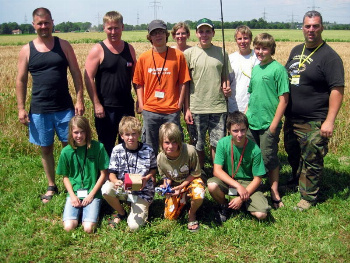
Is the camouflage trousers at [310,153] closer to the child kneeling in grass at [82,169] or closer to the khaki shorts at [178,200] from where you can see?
the khaki shorts at [178,200]

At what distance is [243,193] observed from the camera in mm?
3893

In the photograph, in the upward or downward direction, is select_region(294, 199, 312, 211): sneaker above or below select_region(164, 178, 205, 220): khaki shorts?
below

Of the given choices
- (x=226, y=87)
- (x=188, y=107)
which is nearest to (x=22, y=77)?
(x=188, y=107)

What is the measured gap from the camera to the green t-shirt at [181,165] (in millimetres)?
4066

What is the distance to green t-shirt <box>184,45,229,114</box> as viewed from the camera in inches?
180

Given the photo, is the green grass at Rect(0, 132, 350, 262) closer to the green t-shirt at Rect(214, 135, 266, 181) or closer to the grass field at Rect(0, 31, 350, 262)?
the grass field at Rect(0, 31, 350, 262)

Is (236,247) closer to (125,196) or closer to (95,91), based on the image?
(125,196)

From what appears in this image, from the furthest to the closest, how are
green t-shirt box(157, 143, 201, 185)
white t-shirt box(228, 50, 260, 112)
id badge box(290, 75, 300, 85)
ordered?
white t-shirt box(228, 50, 260, 112), id badge box(290, 75, 300, 85), green t-shirt box(157, 143, 201, 185)

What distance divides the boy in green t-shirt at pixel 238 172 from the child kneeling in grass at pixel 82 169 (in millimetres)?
1390

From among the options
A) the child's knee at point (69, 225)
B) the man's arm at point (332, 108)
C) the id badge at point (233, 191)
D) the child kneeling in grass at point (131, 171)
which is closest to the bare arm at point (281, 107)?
the man's arm at point (332, 108)

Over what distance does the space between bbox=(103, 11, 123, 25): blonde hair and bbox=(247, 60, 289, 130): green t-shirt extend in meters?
1.92

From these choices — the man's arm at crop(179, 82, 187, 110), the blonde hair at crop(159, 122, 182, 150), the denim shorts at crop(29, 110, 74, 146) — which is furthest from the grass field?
the man's arm at crop(179, 82, 187, 110)

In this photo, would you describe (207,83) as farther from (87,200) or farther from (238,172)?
(87,200)

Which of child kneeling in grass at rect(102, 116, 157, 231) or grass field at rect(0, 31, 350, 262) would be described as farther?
child kneeling in grass at rect(102, 116, 157, 231)
